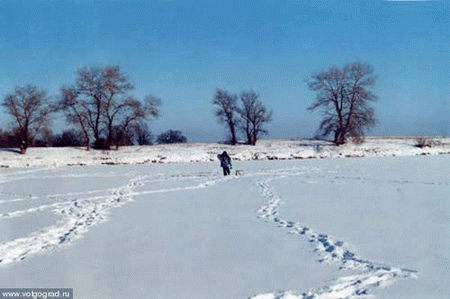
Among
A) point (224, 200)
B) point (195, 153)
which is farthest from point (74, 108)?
point (224, 200)

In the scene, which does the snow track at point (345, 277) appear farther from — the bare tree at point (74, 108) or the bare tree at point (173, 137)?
the bare tree at point (173, 137)

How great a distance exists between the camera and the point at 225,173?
20.2 metres

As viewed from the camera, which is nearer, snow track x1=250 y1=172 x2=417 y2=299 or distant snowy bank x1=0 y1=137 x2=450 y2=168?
snow track x1=250 y1=172 x2=417 y2=299

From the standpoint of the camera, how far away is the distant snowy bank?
33.8m

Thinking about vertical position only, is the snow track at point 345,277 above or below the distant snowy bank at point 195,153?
below

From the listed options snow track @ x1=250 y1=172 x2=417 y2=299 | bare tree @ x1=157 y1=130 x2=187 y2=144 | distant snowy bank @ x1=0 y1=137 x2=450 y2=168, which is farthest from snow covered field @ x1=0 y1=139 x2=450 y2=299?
bare tree @ x1=157 y1=130 x2=187 y2=144

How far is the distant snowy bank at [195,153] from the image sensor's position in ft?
111

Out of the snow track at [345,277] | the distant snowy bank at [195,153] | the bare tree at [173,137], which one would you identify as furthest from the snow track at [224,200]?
the bare tree at [173,137]

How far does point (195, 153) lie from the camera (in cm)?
3819

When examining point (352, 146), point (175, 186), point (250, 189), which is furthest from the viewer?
point (352, 146)

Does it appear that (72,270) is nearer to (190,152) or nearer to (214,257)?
(214,257)

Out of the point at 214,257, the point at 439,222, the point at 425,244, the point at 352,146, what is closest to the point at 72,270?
the point at 214,257

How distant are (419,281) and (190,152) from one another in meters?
34.4

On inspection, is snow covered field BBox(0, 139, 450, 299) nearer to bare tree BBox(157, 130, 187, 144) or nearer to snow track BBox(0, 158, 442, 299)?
snow track BBox(0, 158, 442, 299)
